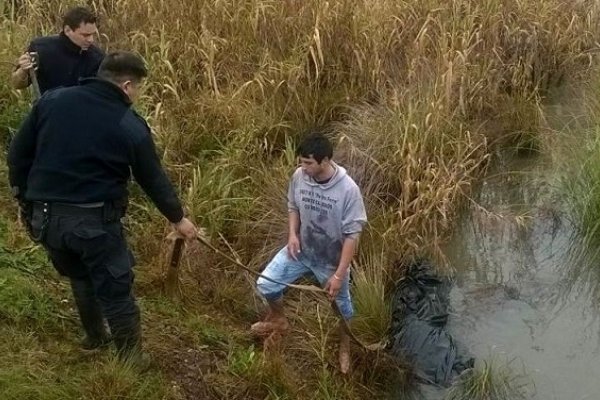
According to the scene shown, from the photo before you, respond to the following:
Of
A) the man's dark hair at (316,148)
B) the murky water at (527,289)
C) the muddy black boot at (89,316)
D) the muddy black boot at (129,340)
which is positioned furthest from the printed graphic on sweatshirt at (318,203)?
the murky water at (527,289)

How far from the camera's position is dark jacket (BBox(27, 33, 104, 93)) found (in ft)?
14.0

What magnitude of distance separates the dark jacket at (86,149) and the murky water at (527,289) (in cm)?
233

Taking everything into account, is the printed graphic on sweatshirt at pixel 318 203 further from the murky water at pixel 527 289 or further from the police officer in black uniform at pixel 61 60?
the police officer in black uniform at pixel 61 60

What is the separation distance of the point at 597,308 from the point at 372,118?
2093 millimetres

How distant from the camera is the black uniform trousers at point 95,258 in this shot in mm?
3031

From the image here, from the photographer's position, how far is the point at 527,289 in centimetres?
486

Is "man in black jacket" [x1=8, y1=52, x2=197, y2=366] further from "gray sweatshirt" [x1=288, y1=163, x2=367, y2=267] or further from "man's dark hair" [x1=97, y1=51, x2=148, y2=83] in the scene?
"gray sweatshirt" [x1=288, y1=163, x2=367, y2=267]

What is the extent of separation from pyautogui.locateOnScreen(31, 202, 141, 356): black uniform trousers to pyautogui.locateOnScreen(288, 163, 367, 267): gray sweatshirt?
915mm

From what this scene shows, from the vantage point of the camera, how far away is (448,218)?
5133 mm

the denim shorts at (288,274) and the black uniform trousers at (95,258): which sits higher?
the black uniform trousers at (95,258)

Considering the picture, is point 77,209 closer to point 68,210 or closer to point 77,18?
point 68,210

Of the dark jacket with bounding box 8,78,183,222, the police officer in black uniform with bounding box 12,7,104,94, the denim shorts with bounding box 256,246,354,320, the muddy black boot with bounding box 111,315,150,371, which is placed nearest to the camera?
the dark jacket with bounding box 8,78,183,222

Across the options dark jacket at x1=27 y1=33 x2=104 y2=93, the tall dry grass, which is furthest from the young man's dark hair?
the tall dry grass

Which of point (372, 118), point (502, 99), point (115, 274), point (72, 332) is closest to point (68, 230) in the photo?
point (115, 274)
